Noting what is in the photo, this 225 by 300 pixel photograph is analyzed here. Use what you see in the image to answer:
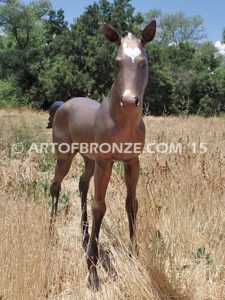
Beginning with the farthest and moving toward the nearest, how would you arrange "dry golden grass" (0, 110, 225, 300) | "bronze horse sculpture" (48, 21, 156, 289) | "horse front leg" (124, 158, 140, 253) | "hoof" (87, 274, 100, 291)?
"horse front leg" (124, 158, 140, 253), "hoof" (87, 274, 100, 291), "dry golden grass" (0, 110, 225, 300), "bronze horse sculpture" (48, 21, 156, 289)

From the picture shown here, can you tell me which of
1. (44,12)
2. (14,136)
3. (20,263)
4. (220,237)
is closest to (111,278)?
(20,263)

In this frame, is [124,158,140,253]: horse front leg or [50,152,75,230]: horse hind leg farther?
[50,152,75,230]: horse hind leg

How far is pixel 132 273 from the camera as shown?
1718mm

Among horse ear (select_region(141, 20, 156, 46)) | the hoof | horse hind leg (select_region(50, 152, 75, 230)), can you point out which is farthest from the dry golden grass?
horse ear (select_region(141, 20, 156, 46))

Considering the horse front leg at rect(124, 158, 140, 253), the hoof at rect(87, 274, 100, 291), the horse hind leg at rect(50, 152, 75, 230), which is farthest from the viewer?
the horse hind leg at rect(50, 152, 75, 230)

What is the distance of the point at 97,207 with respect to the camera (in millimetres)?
1898

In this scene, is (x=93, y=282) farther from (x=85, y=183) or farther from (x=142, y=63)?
(x=142, y=63)

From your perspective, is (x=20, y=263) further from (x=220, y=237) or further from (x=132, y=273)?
(x=220, y=237)

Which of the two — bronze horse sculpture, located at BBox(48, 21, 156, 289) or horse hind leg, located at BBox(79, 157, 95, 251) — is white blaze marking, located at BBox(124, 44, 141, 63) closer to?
bronze horse sculpture, located at BBox(48, 21, 156, 289)

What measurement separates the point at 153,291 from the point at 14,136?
4456 mm

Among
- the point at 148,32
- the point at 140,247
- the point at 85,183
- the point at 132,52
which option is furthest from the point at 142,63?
the point at 85,183

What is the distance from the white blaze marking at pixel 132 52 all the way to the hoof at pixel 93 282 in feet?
3.61

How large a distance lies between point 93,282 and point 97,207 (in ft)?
1.23

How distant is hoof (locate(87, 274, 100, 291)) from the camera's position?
6.01ft
